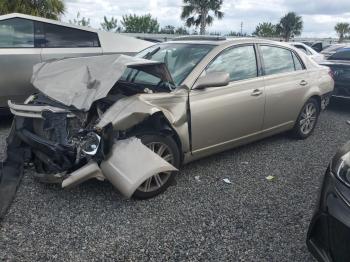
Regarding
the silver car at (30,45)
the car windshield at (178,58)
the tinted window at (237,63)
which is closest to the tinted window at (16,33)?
the silver car at (30,45)

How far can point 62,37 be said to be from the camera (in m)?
5.92

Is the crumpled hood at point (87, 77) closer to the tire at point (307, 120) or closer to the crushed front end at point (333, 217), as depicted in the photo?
the crushed front end at point (333, 217)

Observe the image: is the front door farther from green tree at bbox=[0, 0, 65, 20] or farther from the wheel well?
green tree at bbox=[0, 0, 65, 20]

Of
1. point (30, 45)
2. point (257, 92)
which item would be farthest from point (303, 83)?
point (30, 45)

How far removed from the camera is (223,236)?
3.04 meters

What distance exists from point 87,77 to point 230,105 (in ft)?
5.30

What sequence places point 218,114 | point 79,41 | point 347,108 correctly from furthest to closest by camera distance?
1. point 347,108
2. point 79,41
3. point 218,114

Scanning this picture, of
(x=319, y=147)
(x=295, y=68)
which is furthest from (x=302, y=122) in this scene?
(x=295, y=68)

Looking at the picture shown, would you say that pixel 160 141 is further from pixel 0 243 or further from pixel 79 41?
pixel 79 41

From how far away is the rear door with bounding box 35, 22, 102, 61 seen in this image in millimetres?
5652

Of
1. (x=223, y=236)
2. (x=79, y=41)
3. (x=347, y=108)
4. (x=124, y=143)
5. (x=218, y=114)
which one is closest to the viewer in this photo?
(x=223, y=236)

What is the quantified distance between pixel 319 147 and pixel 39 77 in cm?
391

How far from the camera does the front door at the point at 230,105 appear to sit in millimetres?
3928

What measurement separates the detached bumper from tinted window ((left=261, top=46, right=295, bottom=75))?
267cm
